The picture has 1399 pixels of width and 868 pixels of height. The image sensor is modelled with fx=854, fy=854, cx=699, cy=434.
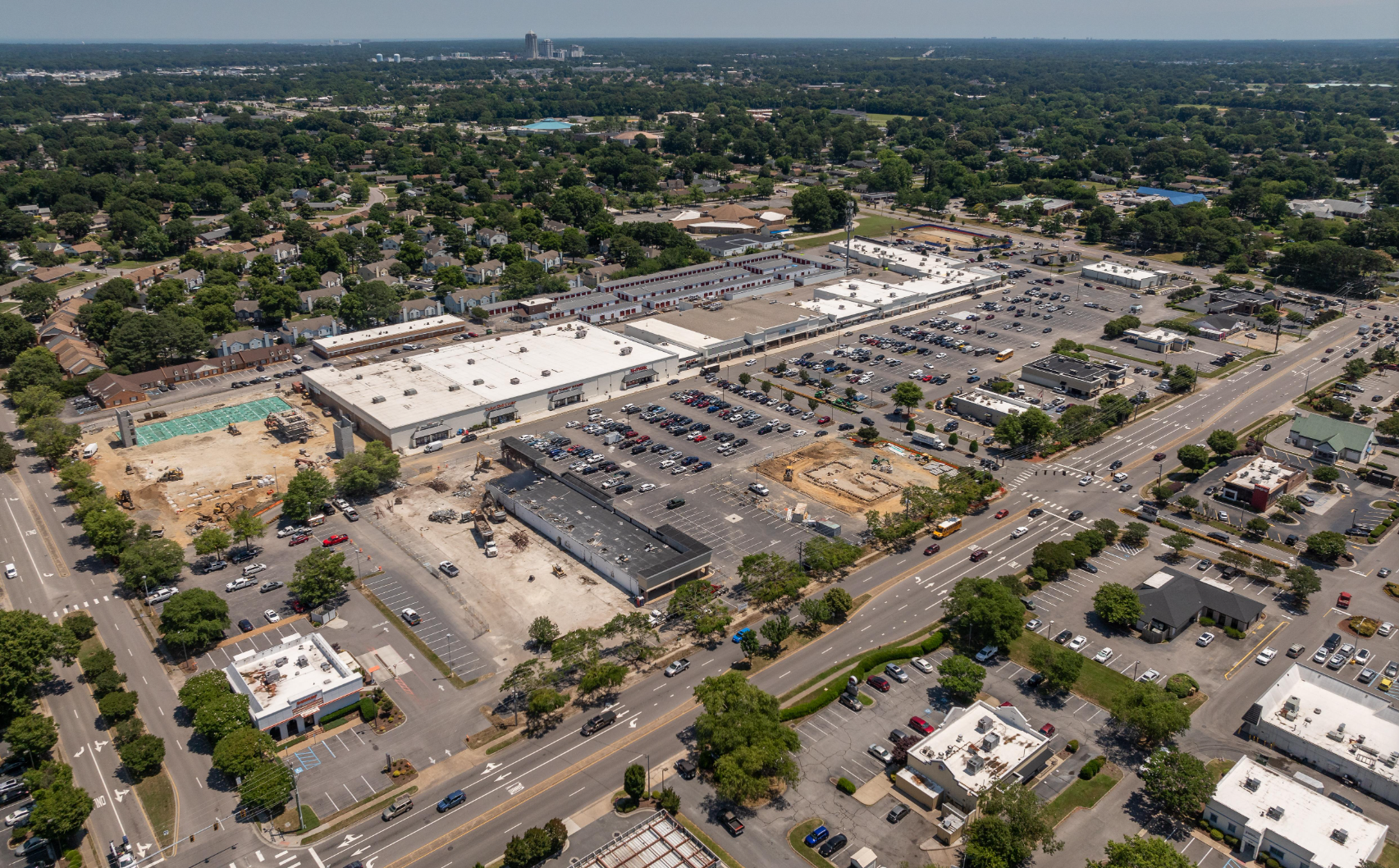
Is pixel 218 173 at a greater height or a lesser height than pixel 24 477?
Result: greater

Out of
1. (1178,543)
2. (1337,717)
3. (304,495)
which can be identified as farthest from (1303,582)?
(304,495)

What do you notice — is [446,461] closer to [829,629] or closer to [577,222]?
[829,629]

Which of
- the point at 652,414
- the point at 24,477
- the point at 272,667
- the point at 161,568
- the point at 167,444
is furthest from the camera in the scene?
the point at 652,414

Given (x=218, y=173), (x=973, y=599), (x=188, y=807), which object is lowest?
(x=188, y=807)

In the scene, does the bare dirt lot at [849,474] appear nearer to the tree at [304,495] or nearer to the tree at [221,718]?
the tree at [304,495]

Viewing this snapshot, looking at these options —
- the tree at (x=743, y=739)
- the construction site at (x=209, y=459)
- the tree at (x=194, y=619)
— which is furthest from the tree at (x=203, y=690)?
the tree at (x=743, y=739)

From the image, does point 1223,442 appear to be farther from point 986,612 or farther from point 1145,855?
point 1145,855

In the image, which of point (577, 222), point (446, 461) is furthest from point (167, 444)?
point (577, 222)

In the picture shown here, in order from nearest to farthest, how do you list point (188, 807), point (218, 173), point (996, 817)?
point (996, 817) → point (188, 807) → point (218, 173)
